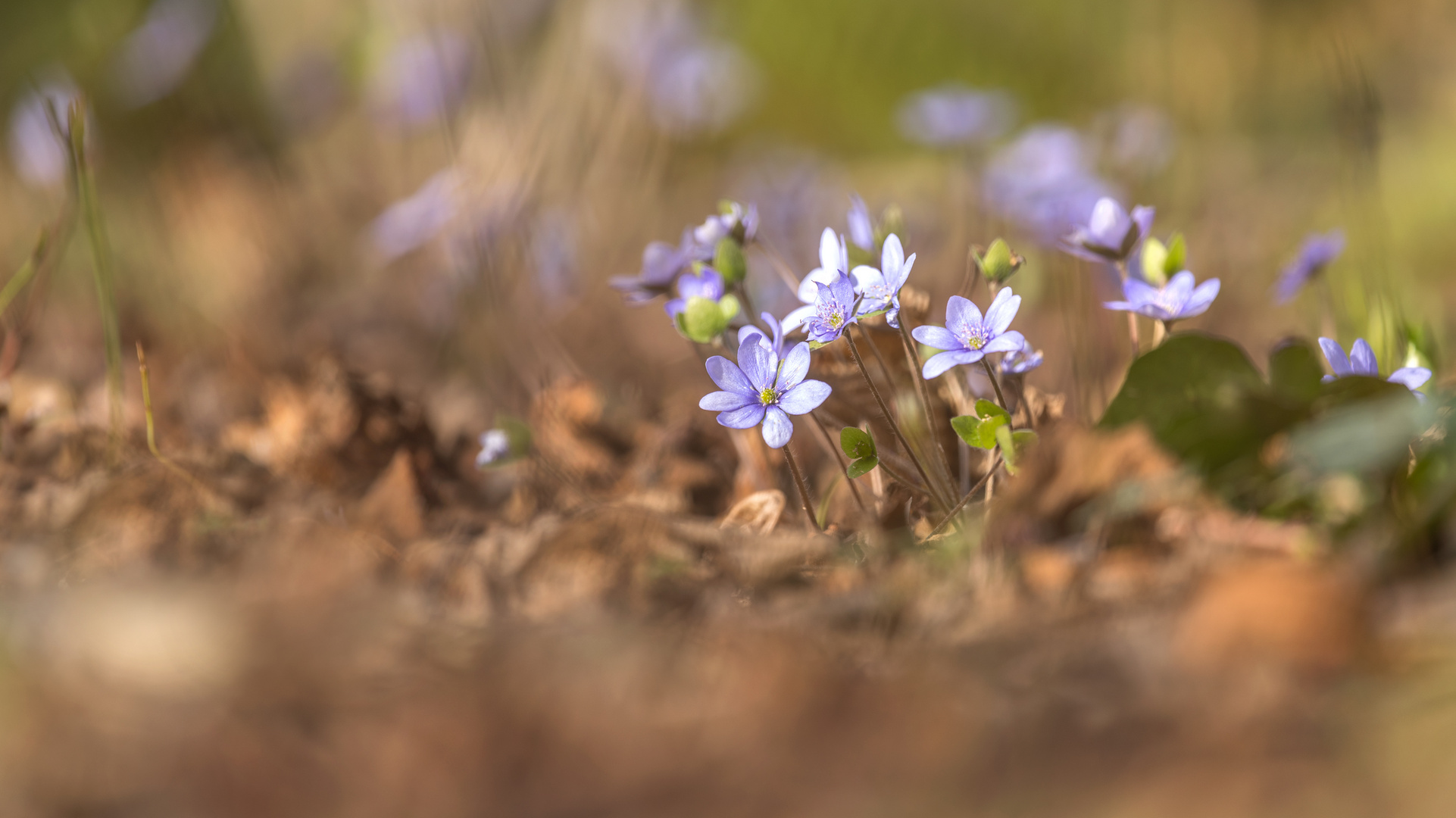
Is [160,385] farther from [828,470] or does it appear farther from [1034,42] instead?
[1034,42]

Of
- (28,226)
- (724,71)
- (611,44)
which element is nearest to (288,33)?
(28,226)

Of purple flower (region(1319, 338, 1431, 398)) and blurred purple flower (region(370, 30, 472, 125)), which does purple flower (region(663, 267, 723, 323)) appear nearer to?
purple flower (region(1319, 338, 1431, 398))

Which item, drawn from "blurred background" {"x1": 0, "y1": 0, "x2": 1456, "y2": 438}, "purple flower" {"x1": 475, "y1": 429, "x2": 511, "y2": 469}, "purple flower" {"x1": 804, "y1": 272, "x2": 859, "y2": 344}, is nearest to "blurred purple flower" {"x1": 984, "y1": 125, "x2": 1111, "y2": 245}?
"blurred background" {"x1": 0, "y1": 0, "x2": 1456, "y2": 438}

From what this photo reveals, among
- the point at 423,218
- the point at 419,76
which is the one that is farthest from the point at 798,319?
the point at 419,76

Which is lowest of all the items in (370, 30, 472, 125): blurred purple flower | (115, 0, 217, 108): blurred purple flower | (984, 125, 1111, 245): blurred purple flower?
(984, 125, 1111, 245): blurred purple flower

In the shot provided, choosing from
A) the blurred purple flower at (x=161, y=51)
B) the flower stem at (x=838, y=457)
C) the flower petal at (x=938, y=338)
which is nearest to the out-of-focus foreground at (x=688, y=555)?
the flower stem at (x=838, y=457)

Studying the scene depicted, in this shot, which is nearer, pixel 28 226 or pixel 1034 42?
pixel 28 226
